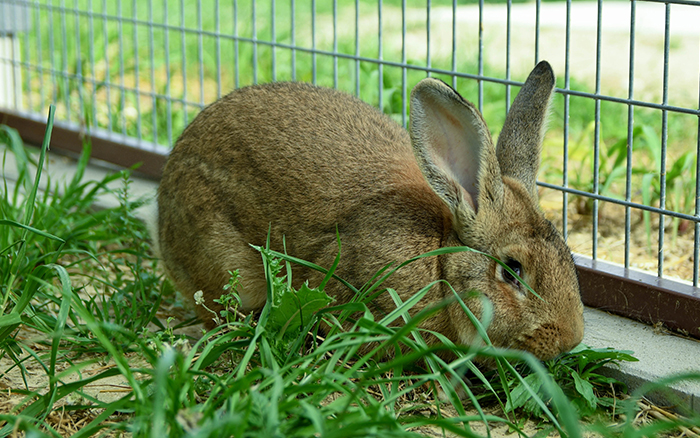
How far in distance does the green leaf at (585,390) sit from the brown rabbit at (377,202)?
0.56 feet

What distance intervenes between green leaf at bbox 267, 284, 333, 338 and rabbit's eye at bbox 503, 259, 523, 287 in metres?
0.62

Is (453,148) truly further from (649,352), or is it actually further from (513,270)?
(649,352)

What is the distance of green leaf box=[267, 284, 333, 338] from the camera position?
8.84ft

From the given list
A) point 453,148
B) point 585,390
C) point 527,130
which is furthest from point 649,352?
point 453,148

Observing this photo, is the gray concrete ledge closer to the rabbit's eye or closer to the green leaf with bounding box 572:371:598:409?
the green leaf with bounding box 572:371:598:409

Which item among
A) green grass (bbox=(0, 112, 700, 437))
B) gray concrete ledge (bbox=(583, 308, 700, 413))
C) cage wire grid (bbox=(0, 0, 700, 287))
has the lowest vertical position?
gray concrete ledge (bbox=(583, 308, 700, 413))

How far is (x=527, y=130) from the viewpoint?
121 inches

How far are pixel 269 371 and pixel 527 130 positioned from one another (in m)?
1.41

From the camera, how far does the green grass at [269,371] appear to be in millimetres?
2092

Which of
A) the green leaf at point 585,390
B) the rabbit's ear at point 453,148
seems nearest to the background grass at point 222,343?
the green leaf at point 585,390

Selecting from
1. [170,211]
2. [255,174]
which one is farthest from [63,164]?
[255,174]

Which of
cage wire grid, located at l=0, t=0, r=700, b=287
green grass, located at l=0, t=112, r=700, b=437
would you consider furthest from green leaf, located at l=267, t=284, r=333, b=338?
cage wire grid, located at l=0, t=0, r=700, b=287

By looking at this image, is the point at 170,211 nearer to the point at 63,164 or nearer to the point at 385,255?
the point at 385,255

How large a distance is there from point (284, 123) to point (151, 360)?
1311mm
